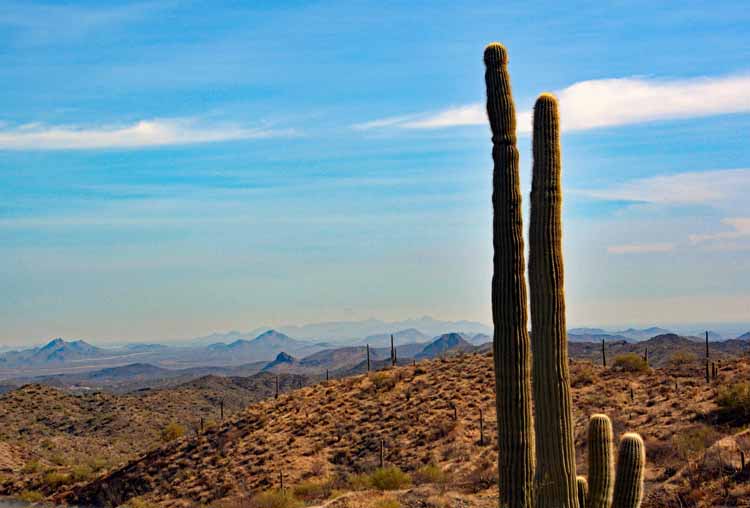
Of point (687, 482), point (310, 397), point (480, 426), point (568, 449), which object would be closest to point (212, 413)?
point (310, 397)

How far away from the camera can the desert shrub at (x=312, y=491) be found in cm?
3085

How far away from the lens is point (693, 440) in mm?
28875

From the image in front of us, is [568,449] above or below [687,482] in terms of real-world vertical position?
above

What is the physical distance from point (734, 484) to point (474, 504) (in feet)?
24.2

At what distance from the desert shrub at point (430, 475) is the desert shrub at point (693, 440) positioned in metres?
8.16

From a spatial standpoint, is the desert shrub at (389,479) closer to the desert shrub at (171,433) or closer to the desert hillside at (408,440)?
the desert hillside at (408,440)

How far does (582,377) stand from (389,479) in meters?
15.4

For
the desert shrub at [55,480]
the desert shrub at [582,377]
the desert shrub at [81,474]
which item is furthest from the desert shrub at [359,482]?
the desert shrub at [55,480]

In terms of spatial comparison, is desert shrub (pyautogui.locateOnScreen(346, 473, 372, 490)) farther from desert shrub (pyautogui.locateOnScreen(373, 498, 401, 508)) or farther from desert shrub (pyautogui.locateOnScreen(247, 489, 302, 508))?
desert shrub (pyautogui.locateOnScreen(373, 498, 401, 508))

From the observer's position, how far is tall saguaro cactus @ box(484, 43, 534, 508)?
14.5m

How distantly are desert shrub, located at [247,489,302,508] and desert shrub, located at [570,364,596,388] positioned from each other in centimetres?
1715

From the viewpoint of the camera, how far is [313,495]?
103ft

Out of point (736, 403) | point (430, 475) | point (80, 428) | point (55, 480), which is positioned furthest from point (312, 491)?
point (80, 428)

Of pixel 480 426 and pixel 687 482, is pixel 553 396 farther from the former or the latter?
pixel 480 426
